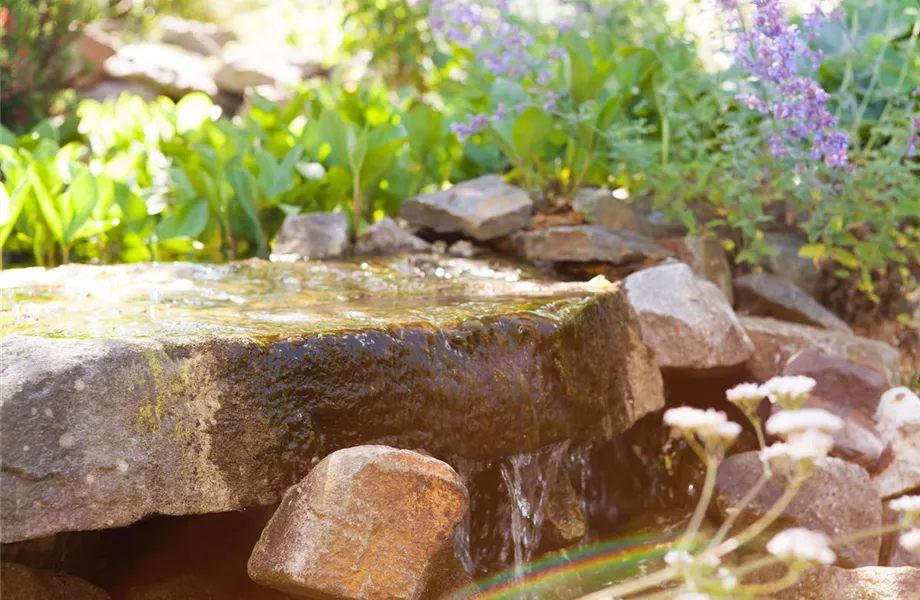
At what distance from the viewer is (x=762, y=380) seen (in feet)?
12.3

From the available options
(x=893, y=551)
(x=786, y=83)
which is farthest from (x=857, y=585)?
(x=786, y=83)

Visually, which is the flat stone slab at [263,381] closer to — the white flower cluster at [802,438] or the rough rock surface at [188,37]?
the white flower cluster at [802,438]

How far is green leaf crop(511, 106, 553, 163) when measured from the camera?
4.31 metres

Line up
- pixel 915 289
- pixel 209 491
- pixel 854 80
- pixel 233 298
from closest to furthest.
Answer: pixel 209 491
pixel 233 298
pixel 915 289
pixel 854 80

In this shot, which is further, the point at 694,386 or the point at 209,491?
the point at 694,386

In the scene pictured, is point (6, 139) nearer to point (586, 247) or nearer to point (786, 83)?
point (586, 247)

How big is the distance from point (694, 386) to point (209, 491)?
205cm

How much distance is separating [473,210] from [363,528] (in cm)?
234

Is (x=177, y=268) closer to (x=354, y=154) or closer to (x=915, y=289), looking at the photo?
(x=354, y=154)

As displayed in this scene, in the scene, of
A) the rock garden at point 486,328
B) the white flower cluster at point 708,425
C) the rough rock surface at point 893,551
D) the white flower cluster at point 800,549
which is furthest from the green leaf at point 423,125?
the white flower cluster at point 800,549

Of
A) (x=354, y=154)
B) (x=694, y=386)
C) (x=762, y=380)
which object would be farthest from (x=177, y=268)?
(x=762, y=380)

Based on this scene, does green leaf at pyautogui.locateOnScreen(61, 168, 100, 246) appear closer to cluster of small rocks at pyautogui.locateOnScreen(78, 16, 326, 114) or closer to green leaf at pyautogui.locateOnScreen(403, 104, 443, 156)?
green leaf at pyautogui.locateOnScreen(403, 104, 443, 156)

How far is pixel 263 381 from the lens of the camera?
232cm

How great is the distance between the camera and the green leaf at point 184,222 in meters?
4.31
